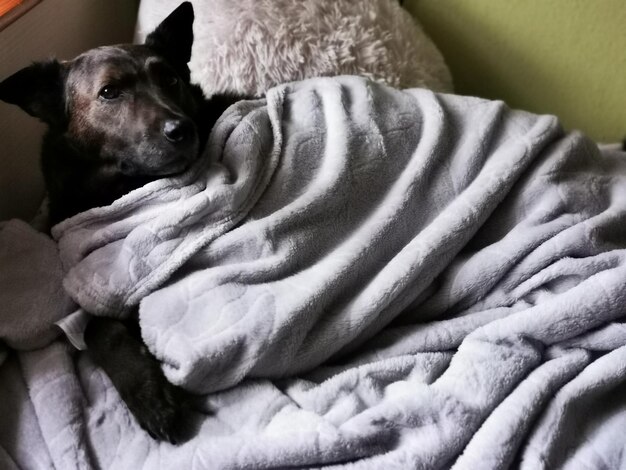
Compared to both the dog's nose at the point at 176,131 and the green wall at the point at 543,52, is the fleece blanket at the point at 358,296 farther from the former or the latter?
the green wall at the point at 543,52

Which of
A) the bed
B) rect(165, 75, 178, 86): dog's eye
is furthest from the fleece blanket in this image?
rect(165, 75, 178, 86): dog's eye

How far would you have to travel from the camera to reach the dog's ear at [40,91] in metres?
1.17

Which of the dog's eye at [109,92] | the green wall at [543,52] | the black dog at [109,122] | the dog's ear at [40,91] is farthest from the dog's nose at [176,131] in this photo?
the green wall at [543,52]

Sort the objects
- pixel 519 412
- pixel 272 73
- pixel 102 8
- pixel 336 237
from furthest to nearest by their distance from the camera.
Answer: pixel 102 8, pixel 272 73, pixel 336 237, pixel 519 412

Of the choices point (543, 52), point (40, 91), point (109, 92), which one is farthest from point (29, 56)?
point (543, 52)

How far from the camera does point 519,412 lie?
0.89m

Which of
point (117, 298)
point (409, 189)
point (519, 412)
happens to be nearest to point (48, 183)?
point (117, 298)

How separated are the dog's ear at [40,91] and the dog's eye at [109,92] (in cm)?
10

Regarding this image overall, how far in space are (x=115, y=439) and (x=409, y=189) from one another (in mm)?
656

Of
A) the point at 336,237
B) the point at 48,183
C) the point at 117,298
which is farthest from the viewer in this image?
the point at 48,183

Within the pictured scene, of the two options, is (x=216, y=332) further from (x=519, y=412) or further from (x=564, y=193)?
(x=564, y=193)

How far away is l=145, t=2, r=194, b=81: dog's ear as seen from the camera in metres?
1.32

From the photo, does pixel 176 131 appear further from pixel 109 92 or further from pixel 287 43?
pixel 287 43

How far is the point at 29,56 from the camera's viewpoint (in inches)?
52.1
